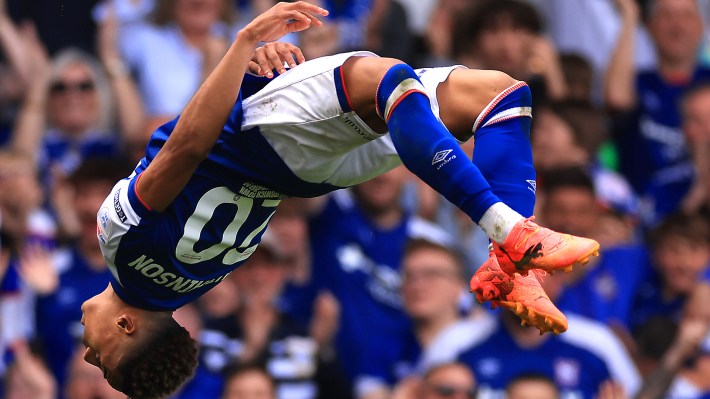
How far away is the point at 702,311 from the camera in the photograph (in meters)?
9.65

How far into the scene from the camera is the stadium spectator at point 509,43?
34.1 ft

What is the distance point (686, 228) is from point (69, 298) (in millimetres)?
4149

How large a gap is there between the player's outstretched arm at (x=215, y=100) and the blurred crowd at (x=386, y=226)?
324 centimetres

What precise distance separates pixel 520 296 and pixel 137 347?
1796mm

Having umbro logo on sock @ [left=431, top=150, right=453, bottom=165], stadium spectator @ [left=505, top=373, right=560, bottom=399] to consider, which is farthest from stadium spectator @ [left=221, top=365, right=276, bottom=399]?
umbro logo on sock @ [left=431, top=150, right=453, bottom=165]

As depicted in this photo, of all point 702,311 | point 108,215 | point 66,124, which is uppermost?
point 108,215

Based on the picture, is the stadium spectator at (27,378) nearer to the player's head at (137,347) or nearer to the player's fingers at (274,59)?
the player's head at (137,347)

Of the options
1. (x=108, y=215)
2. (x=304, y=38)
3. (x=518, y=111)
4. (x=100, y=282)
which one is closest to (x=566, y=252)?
(x=518, y=111)

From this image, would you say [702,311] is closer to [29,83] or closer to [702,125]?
[702,125]

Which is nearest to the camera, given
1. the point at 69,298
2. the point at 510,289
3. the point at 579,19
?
the point at 510,289

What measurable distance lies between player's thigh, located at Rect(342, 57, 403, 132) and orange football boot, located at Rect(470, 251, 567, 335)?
30.9 inches

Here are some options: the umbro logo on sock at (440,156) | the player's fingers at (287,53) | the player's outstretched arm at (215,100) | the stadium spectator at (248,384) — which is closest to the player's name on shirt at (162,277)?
the player's outstretched arm at (215,100)

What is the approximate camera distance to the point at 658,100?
1112 centimetres

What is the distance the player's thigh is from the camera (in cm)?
579
